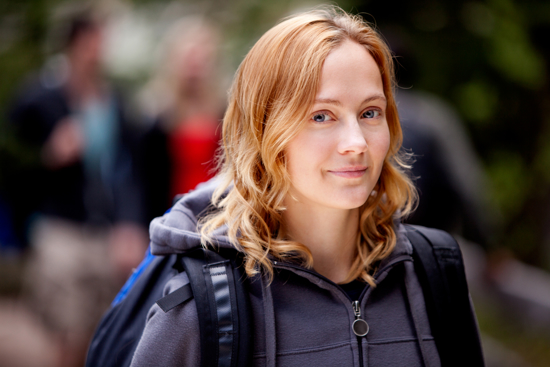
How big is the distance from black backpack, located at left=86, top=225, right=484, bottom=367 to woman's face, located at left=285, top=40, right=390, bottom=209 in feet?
1.08

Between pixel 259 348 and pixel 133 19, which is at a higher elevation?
Result: pixel 133 19

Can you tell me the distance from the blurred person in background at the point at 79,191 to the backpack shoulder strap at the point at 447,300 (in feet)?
9.17

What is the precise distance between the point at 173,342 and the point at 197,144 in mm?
2659

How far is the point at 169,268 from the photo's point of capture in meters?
1.83

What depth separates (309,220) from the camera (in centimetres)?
178

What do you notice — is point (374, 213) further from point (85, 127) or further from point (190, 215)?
point (85, 127)

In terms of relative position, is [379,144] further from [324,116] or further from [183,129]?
[183,129]

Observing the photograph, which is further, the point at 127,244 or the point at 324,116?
the point at 127,244

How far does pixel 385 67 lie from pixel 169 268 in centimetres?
95

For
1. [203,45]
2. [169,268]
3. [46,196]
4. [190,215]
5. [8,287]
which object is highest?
[203,45]

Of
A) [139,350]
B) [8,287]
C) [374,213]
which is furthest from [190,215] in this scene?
Result: [8,287]

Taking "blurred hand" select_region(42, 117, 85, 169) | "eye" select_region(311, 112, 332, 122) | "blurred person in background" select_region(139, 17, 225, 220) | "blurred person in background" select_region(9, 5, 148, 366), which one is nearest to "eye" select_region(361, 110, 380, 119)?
"eye" select_region(311, 112, 332, 122)

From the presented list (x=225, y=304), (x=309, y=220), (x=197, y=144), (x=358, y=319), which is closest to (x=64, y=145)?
(x=197, y=144)

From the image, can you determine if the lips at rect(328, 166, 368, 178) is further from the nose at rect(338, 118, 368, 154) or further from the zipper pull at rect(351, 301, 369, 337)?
the zipper pull at rect(351, 301, 369, 337)
